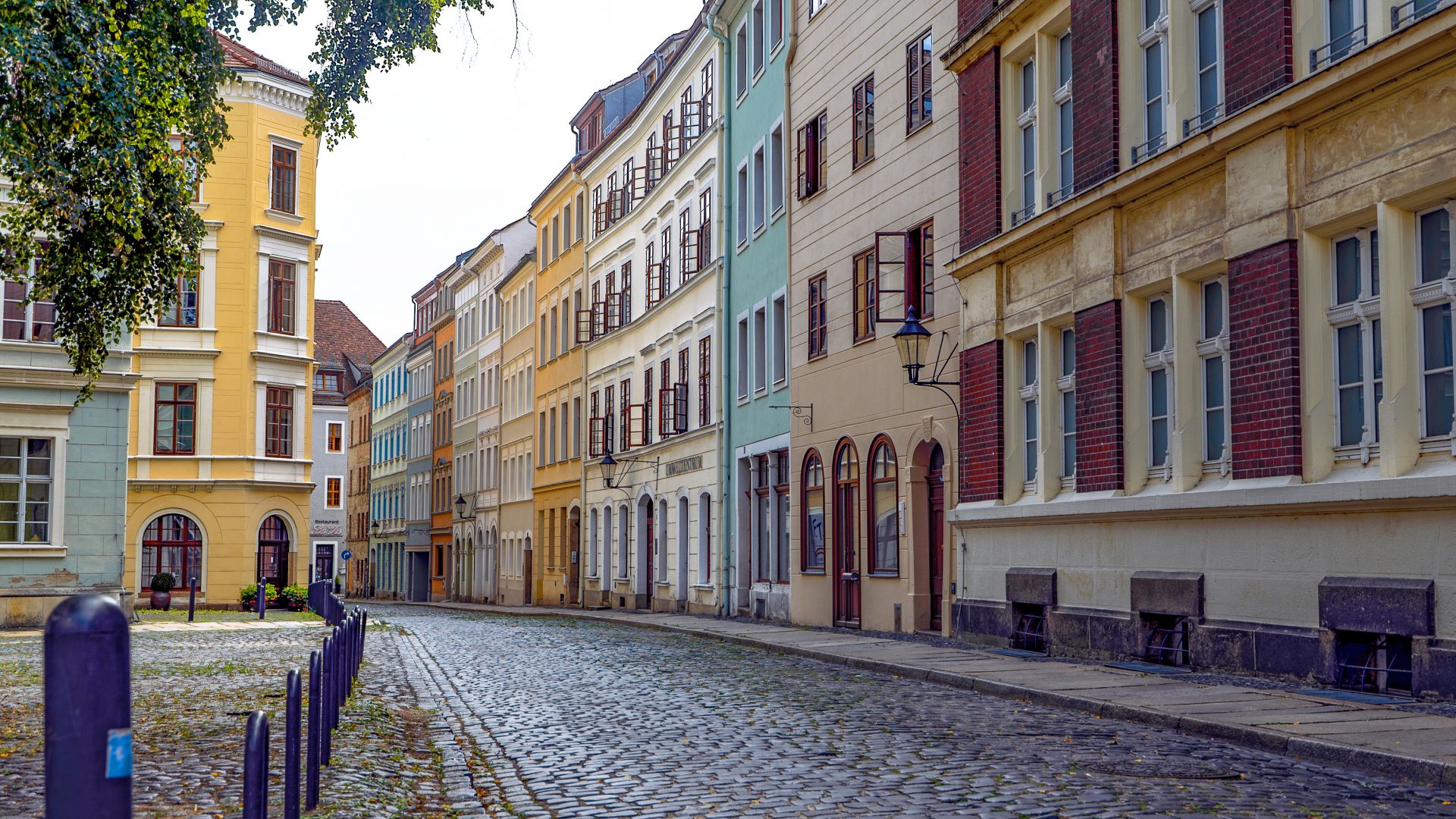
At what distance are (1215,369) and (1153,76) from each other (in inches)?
139

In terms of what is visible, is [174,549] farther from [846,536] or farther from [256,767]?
[256,767]

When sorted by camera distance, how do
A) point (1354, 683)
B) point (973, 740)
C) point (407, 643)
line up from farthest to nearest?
point (407, 643)
point (1354, 683)
point (973, 740)

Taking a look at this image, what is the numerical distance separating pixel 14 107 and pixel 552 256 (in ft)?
163

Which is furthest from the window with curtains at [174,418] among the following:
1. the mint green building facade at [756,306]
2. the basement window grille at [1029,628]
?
the basement window grille at [1029,628]

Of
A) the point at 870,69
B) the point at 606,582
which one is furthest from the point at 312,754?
the point at 606,582

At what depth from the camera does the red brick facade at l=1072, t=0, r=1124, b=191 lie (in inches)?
708

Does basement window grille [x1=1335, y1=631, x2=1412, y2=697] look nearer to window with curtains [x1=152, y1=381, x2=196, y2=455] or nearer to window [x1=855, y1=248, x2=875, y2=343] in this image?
window [x1=855, y1=248, x2=875, y2=343]

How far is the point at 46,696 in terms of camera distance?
2.65 meters

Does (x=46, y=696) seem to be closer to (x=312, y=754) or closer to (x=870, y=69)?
(x=312, y=754)

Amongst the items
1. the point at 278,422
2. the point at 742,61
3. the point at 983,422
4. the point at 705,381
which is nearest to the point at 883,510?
the point at 983,422

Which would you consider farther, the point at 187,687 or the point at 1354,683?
the point at 187,687

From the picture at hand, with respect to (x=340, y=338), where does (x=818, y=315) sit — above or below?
below

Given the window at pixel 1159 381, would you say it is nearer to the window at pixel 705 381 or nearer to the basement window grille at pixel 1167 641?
the basement window grille at pixel 1167 641

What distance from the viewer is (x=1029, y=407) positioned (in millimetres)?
20953
